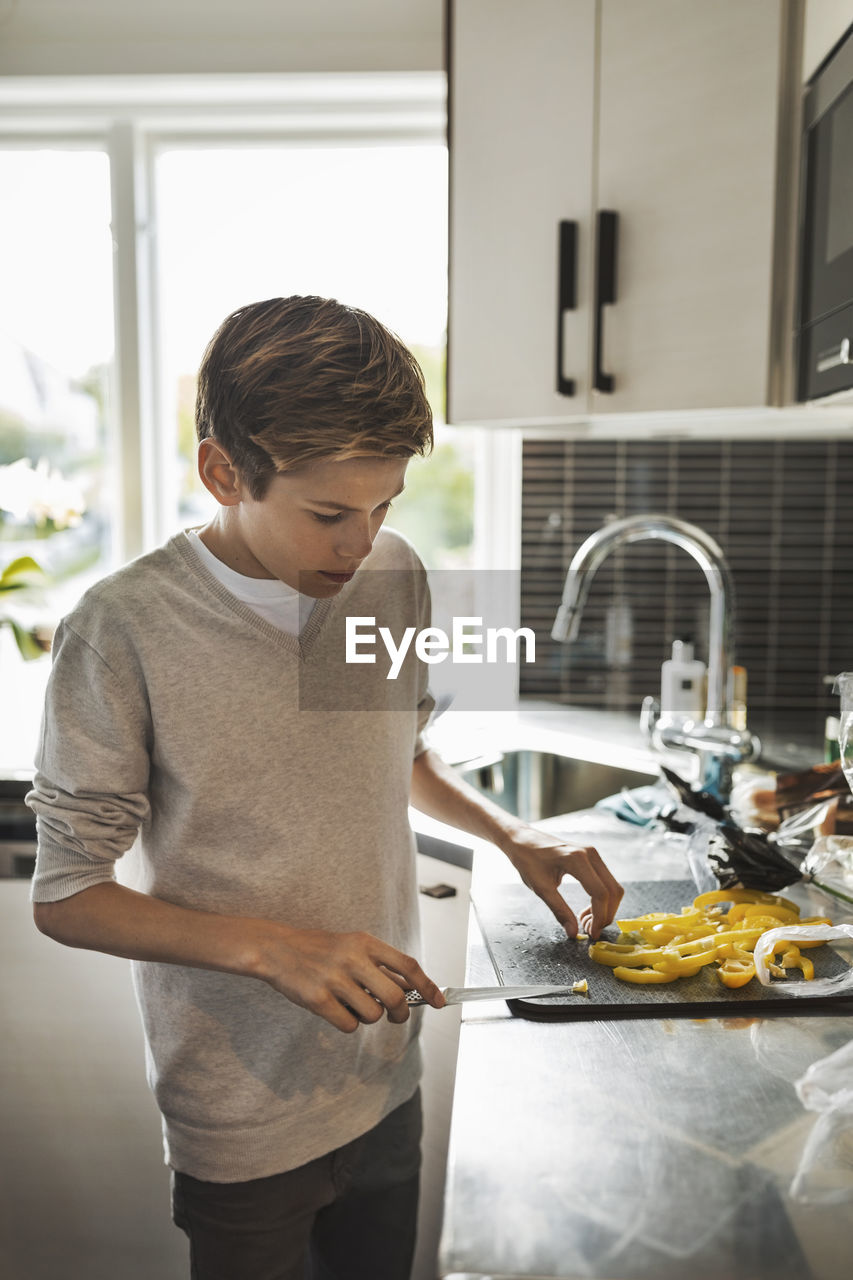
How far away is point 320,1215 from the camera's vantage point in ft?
3.62

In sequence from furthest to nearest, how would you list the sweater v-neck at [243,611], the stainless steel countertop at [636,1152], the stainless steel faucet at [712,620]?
1. the stainless steel faucet at [712,620]
2. the sweater v-neck at [243,611]
3. the stainless steel countertop at [636,1152]

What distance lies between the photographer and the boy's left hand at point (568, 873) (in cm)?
96

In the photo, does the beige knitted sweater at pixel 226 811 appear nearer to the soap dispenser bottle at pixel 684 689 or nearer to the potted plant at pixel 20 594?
the soap dispenser bottle at pixel 684 689

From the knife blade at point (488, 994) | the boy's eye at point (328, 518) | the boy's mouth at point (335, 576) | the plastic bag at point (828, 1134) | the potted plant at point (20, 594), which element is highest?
the boy's eye at point (328, 518)

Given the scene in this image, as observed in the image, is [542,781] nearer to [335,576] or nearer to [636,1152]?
[335,576]

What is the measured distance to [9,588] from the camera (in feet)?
5.83

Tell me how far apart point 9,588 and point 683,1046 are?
4.61ft

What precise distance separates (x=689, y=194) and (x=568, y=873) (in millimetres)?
860

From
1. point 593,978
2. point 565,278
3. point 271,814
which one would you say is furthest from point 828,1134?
point 565,278

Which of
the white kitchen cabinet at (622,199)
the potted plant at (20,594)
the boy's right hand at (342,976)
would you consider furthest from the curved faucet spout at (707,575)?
the potted plant at (20,594)

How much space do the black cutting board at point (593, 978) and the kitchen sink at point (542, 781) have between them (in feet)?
2.15

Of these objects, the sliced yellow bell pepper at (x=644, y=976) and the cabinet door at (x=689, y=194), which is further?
the cabinet door at (x=689, y=194)

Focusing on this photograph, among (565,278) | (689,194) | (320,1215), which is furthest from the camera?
(565,278)

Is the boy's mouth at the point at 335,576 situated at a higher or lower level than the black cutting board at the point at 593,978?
higher
